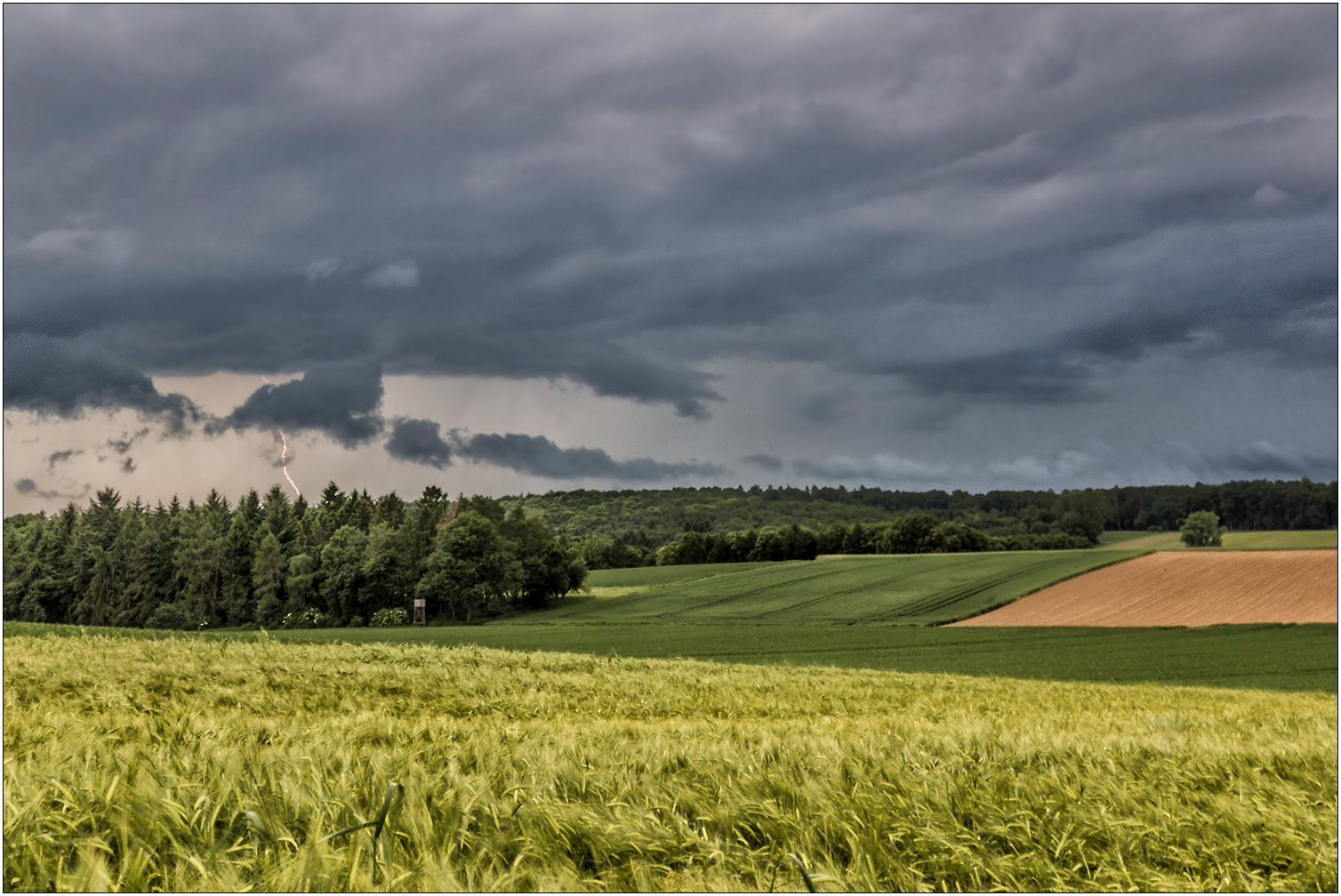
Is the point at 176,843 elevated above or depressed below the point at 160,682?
above

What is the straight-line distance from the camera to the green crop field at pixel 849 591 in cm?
7006

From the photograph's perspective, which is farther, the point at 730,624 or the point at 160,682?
the point at 730,624

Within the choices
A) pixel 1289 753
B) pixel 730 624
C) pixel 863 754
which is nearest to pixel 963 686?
pixel 1289 753

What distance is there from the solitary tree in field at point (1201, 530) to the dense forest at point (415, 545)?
4607 mm

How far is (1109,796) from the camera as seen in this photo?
350 cm

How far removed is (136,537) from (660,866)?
133m

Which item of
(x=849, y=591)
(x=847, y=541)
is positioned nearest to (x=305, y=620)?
(x=849, y=591)

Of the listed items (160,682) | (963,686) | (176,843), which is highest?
(176,843)

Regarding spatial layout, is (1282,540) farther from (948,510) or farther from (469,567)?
(469,567)

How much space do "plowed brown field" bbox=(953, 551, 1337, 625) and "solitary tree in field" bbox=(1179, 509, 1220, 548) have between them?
1727cm

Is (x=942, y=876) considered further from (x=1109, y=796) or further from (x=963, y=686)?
(x=963, y=686)

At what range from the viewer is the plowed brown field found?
196ft

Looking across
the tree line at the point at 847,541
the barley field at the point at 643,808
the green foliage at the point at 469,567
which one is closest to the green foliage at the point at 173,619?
the green foliage at the point at 469,567

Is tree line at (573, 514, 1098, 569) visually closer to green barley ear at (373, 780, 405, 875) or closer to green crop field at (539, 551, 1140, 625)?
green crop field at (539, 551, 1140, 625)
